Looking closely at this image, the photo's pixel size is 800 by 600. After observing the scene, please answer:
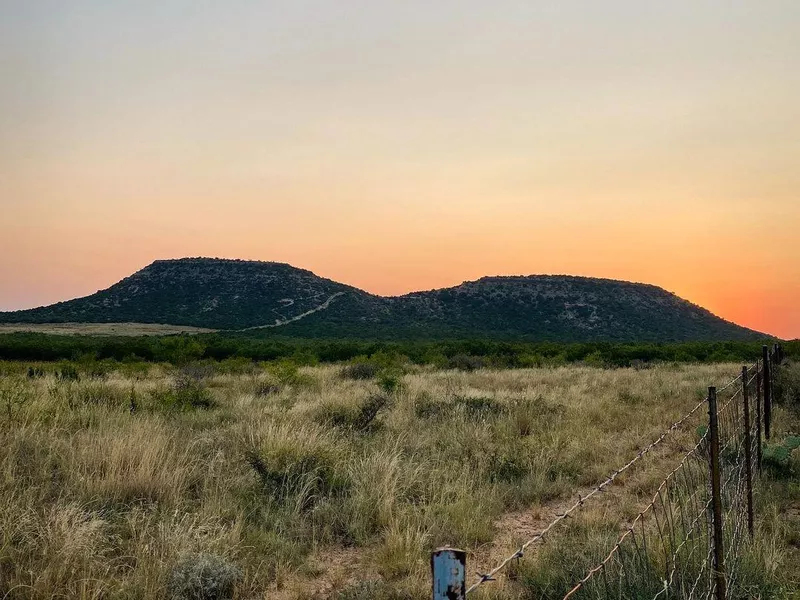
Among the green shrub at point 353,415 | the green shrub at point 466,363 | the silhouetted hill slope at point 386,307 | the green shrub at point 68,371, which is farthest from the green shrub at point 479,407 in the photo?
the silhouetted hill slope at point 386,307

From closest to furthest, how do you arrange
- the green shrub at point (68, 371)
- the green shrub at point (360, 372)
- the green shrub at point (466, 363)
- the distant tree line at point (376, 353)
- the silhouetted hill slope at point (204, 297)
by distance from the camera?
the green shrub at point (68, 371) → the green shrub at point (360, 372) → the green shrub at point (466, 363) → the distant tree line at point (376, 353) → the silhouetted hill slope at point (204, 297)

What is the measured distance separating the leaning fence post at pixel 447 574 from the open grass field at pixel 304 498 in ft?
9.87

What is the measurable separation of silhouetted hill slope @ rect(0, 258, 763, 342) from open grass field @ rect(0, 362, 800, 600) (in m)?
62.1

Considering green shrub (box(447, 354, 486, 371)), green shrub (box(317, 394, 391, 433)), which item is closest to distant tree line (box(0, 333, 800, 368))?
green shrub (box(447, 354, 486, 371))

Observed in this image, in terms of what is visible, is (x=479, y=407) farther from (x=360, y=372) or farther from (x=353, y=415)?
(x=360, y=372)

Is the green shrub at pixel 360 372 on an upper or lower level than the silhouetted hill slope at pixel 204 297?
lower

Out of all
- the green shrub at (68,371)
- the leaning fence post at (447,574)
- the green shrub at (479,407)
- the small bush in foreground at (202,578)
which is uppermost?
the leaning fence post at (447,574)

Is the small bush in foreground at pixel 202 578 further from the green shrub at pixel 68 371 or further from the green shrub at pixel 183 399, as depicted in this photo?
the green shrub at pixel 68 371

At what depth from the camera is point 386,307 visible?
9550cm

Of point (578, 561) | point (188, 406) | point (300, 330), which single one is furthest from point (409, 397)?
point (300, 330)

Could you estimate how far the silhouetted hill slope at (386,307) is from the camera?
82.5 metres

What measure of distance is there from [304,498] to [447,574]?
5178 millimetres

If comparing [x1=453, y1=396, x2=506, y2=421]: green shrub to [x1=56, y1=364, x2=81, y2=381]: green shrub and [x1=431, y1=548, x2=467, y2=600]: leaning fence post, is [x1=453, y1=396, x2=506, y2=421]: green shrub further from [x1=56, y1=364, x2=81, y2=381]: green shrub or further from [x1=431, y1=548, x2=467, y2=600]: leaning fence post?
[x1=56, y1=364, x2=81, y2=381]: green shrub

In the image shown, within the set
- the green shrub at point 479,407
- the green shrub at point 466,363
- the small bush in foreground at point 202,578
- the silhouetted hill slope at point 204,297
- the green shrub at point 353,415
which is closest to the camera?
the small bush in foreground at point 202,578
